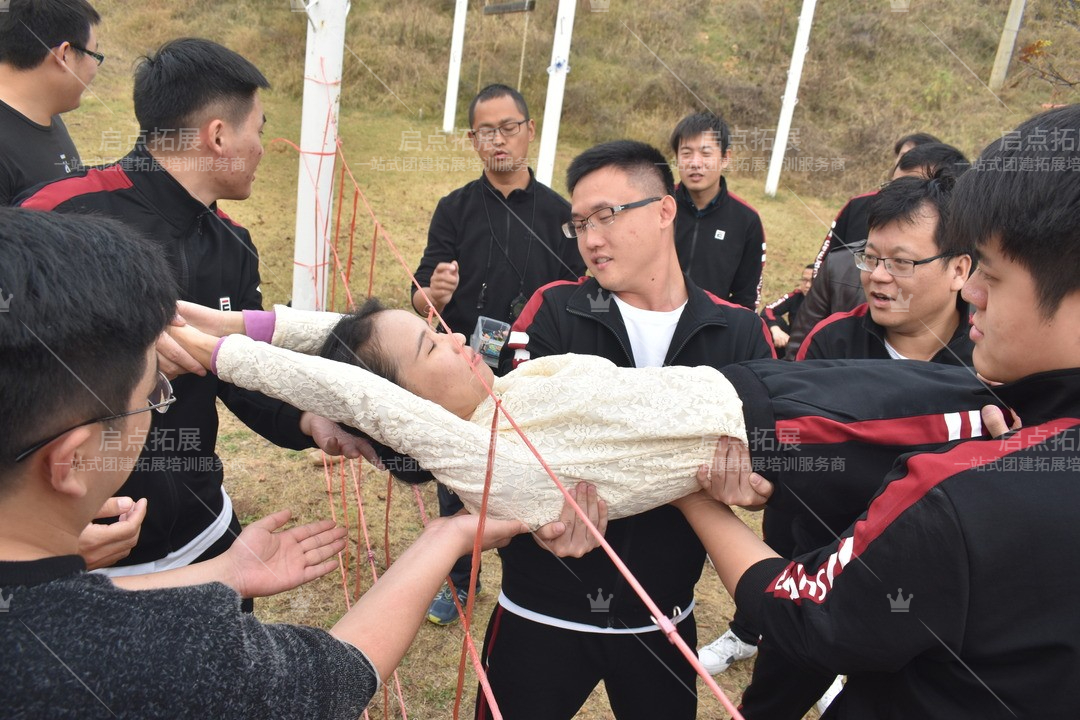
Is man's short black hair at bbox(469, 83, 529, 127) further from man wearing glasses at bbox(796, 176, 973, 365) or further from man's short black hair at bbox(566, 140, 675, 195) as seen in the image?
man wearing glasses at bbox(796, 176, 973, 365)

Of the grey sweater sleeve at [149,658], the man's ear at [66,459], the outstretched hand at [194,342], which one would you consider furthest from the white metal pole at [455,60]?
the grey sweater sleeve at [149,658]

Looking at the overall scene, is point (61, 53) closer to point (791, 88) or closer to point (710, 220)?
point (710, 220)

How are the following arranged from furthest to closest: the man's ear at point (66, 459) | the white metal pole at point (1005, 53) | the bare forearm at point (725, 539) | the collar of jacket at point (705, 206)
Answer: the white metal pole at point (1005, 53), the collar of jacket at point (705, 206), the bare forearm at point (725, 539), the man's ear at point (66, 459)

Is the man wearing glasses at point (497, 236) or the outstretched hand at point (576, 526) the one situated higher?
the man wearing glasses at point (497, 236)

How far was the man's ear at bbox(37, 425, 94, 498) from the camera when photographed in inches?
34.3

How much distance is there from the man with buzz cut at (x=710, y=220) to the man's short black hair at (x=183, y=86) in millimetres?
2354

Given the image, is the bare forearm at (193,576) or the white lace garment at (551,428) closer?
the bare forearm at (193,576)

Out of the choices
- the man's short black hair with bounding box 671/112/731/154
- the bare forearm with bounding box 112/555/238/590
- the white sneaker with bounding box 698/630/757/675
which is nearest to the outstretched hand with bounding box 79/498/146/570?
the bare forearm with bounding box 112/555/238/590

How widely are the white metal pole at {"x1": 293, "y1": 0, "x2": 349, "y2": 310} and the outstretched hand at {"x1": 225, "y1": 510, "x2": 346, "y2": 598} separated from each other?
102 inches

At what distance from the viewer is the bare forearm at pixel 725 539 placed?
4.48 ft

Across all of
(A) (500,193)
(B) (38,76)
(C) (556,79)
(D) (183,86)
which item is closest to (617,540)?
(D) (183,86)

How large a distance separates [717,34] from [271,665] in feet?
56.8

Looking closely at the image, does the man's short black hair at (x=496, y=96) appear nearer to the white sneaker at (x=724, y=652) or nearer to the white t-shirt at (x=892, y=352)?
the white t-shirt at (x=892, y=352)

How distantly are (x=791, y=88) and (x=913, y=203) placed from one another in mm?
7601
